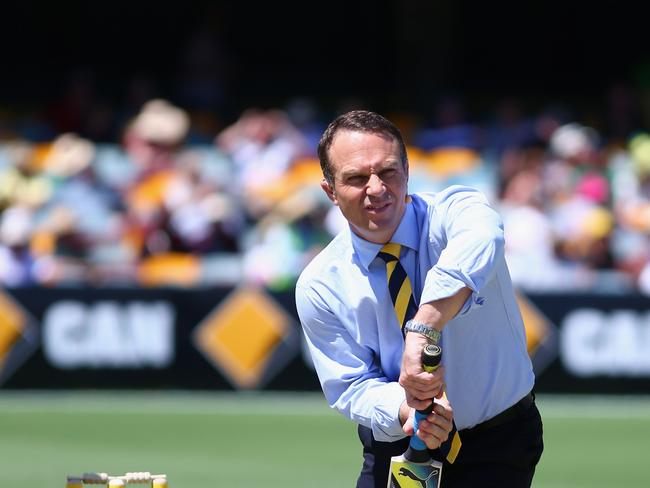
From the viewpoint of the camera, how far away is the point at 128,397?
12852 mm

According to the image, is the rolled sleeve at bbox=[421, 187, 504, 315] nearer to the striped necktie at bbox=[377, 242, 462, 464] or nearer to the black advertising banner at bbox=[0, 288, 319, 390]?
the striped necktie at bbox=[377, 242, 462, 464]

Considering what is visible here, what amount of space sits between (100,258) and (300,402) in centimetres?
262

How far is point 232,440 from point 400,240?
6.64m

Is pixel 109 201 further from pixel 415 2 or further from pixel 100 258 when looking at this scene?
pixel 415 2

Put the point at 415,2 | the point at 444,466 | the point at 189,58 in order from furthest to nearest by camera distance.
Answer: the point at 415,2
the point at 189,58
the point at 444,466

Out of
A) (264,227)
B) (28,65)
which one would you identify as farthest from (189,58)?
(264,227)

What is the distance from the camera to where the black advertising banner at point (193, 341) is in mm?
12516

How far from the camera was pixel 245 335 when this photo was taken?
12.7 m

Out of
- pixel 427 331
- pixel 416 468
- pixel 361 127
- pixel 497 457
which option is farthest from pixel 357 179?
pixel 497 457

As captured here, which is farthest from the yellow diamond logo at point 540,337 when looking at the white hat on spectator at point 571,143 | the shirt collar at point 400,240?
the shirt collar at point 400,240

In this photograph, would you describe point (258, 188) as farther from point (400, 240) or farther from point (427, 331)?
point (427, 331)

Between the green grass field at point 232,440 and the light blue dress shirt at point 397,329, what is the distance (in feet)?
14.9

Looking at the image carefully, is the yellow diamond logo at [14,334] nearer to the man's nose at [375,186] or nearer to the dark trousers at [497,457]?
the dark trousers at [497,457]

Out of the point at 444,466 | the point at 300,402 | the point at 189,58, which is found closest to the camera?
the point at 444,466
